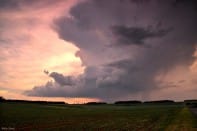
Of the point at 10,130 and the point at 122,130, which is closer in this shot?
the point at 10,130

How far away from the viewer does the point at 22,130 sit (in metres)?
45.8

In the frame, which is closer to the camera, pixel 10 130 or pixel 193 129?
pixel 10 130

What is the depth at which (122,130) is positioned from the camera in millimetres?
47188

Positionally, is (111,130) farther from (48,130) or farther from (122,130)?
(48,130)

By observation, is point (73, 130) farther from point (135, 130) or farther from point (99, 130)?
point (135, 130)

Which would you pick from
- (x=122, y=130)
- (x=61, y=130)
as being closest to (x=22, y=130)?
(x=61, y=130)

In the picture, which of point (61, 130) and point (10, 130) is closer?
point (10, 130)

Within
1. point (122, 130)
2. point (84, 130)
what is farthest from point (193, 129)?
point (84, 130)

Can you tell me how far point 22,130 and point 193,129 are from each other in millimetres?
21474

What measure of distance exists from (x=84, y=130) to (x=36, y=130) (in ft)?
19.5

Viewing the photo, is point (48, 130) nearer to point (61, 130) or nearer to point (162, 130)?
point (61, 130)

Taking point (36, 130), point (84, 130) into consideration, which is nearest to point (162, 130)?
point (84, 130)

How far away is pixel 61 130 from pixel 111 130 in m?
6.25

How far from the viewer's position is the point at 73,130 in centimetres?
4728
